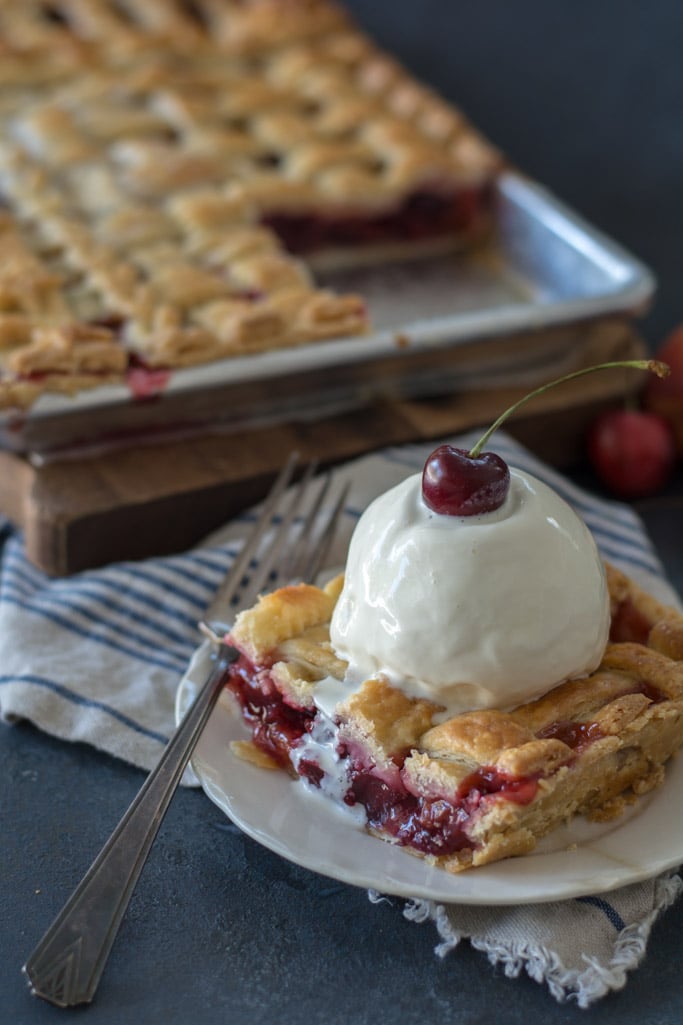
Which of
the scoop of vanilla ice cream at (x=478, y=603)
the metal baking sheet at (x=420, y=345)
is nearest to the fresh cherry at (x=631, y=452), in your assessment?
the metal baking sheet at (x=420, y=345)

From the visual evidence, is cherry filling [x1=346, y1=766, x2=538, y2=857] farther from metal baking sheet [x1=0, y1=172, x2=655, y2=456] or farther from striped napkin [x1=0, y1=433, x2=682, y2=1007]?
metal baking sheet [x1=0, y1=172, x2=655, y2=456]

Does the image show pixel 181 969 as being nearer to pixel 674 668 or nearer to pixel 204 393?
pixel 674 668

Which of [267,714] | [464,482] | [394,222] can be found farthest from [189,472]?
[394,222]

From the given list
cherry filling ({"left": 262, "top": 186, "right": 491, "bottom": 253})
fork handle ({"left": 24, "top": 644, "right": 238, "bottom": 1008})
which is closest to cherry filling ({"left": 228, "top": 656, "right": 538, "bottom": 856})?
fork handle ({"left": 24, "top": 644, "right": 238, "bottom": 1008})

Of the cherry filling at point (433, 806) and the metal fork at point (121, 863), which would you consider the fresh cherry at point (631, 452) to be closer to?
the metal fork at point (121, 863)

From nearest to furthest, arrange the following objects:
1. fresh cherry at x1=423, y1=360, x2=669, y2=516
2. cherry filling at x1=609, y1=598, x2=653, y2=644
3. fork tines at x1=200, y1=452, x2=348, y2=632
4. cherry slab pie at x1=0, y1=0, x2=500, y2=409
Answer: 1. fresh cherry at x1=423, y1=360, x2=669, y2=516
2. cherry filling at x1=609, y1=598, x2=653, y2=644
3. fork tines at x1=200, y1=452, x2=348, y2=632
4. cherry slab pie at x1=0, y1=0, x2=500, y2=409

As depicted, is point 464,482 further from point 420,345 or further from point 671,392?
point 671,392
